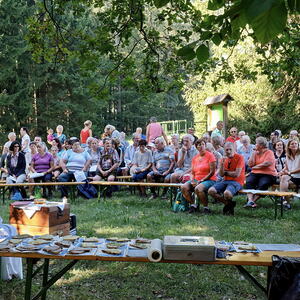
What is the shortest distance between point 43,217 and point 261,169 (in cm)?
459

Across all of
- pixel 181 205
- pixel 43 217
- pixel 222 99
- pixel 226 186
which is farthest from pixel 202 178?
pixel 222 99

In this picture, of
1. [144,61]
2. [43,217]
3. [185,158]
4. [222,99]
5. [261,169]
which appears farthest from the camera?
[222,99]

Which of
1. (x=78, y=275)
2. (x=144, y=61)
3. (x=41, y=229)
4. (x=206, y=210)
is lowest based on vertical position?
(x=78, y=275)

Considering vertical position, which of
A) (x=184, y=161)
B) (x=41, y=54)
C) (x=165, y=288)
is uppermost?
(x=41, y=54)

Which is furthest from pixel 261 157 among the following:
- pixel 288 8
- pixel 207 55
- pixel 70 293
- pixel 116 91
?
pixel 116 91

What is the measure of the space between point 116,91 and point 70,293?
29.6m

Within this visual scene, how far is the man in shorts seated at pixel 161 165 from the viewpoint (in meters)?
9.30

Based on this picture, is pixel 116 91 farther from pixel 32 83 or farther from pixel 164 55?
pixel 164 55

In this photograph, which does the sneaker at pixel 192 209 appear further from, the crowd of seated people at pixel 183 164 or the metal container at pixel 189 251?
the metal container at pixel 189 251

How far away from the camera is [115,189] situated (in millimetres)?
10453

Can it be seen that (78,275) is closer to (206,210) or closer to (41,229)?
A: (41,229)

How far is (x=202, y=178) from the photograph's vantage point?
304 inches

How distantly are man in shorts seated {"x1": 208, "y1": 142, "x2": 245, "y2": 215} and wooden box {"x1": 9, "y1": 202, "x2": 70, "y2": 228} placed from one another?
9.64 ft

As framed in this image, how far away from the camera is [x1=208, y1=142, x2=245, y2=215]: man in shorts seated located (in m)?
7.32
